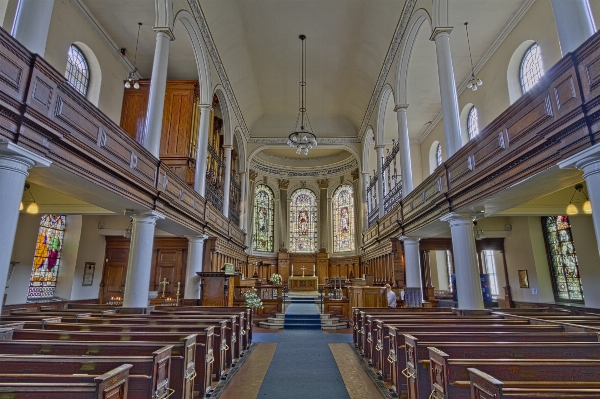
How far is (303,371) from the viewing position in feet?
18.9

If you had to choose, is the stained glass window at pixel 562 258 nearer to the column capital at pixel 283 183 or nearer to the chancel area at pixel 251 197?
the chancel area at pixel 251 197

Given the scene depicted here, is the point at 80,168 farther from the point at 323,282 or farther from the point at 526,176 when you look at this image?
the point at 323,282

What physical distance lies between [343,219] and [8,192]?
66.6 ft

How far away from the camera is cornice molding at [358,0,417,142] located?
1038 centimetres

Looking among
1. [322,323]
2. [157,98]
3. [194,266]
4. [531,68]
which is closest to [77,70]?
[157,98]

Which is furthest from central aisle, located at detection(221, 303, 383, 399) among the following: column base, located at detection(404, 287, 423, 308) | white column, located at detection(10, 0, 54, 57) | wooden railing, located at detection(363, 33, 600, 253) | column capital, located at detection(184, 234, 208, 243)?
white column, located at detection(10, 0, 54, 57)

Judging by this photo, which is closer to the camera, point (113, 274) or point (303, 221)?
point (113, 274)

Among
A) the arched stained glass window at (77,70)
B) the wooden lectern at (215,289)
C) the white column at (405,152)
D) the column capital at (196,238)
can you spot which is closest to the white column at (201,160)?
the column capital at (196,238)

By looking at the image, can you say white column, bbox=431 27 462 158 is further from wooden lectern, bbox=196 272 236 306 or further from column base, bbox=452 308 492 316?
wooden lectern, bbox=196 272 236 306

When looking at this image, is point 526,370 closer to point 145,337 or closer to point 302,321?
point 145,337

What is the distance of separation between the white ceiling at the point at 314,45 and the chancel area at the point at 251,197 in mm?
86

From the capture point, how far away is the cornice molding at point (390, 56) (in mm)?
10375

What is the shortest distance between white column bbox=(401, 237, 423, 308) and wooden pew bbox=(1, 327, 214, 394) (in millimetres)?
7763

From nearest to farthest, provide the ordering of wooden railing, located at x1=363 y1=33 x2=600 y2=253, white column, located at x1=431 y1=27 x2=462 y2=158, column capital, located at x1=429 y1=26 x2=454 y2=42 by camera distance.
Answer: wooden railing, located at x1=363 y1=33 x2=600 y2=253 → white column, located at x1=431 y1=27 x2=462 y2=158 → column capital, located at x1=429 y1=26 x2=454 y2=42
